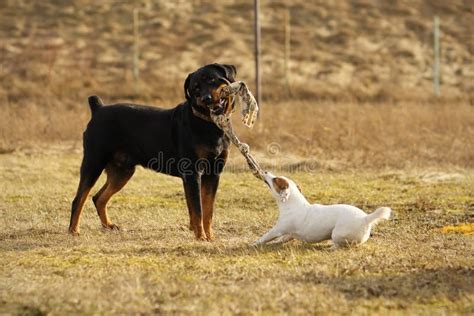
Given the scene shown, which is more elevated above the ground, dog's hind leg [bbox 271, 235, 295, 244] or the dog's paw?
dog's hind leg [bbox 271, 235, 295, 244]

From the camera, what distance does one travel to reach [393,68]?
31.2 meters

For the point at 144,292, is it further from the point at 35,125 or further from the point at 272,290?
the point at 35,125

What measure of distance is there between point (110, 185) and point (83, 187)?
1.25 feet

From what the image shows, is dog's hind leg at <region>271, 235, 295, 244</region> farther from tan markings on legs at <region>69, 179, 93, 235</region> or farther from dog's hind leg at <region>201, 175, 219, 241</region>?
tan markings on legs at <region>69, 179, 93, 235</region>

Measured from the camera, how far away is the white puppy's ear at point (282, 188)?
8281mm

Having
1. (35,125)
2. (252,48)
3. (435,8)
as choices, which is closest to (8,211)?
(35,125)

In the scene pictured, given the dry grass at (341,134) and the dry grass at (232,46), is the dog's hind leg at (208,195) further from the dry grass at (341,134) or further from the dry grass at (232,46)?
the dry grass at (232,46)

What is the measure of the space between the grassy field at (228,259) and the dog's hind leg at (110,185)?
0.14 meters

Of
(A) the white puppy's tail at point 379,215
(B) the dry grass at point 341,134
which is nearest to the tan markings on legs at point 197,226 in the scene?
(A) the white puppy's tail at point 379,215

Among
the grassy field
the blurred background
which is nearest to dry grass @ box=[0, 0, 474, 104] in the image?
the blurred background

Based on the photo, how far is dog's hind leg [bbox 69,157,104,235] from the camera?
Answer: 30.9ft

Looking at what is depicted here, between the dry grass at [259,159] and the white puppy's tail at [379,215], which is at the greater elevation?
the white puppy's tail at [379,215]

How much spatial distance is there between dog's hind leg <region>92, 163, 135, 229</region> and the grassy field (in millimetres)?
136

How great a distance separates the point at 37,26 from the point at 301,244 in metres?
26.1
